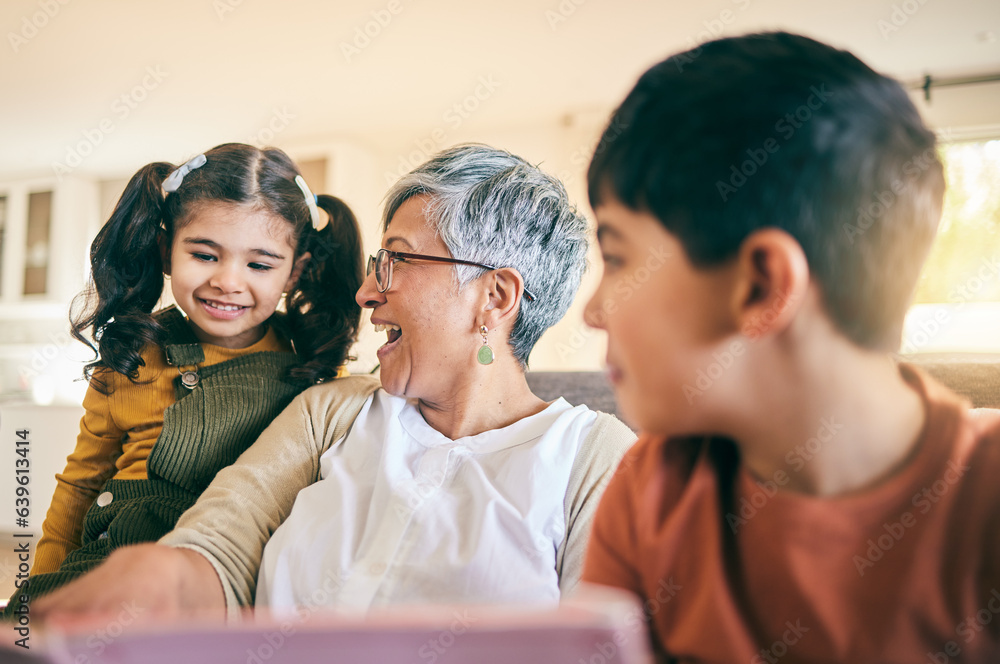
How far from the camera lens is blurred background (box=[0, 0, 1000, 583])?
3.97 m

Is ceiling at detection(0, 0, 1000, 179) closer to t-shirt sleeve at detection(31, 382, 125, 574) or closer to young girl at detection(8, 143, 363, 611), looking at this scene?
young girl at detection(8, 143, 363, 611)

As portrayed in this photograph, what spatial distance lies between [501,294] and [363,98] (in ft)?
14.1

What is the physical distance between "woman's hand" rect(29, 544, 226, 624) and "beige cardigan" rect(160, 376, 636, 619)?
0.04 meters

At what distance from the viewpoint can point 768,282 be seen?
1.76ft

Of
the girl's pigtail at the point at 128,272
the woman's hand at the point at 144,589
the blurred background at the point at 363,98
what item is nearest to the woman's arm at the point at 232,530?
A: the woman's hand at the point at 144,589

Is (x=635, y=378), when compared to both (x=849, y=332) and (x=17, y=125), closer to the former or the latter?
(x=849, y=332)

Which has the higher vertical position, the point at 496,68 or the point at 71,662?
the point at 496,68

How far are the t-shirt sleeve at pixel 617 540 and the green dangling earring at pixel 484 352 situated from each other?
58 cm

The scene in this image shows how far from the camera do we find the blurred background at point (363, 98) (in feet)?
13.0

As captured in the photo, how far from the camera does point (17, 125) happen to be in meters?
5.50

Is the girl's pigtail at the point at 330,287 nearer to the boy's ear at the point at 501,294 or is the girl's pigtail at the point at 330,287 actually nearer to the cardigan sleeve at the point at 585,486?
the boy's ear at the point at 501,294

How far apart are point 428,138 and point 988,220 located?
4.23m

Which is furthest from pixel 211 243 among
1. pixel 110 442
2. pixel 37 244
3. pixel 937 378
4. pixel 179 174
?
pixel 37 244

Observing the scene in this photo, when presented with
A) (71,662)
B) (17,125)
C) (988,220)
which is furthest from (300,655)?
(17,125)
